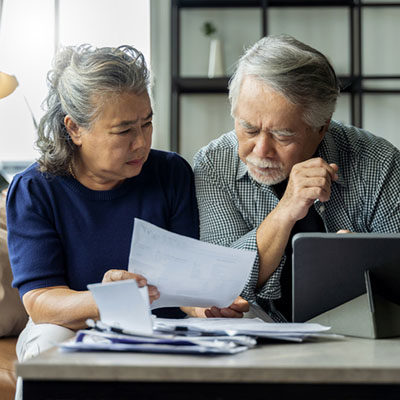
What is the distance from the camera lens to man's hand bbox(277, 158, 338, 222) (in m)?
1.43

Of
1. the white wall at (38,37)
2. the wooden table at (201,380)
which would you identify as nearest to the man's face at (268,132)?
the wooden table at (201,380)

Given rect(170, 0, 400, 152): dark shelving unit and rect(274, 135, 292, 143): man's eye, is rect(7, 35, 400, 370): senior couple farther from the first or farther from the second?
rect(170, 0, 400, 152): dark shelving unit

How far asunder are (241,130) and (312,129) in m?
0.19

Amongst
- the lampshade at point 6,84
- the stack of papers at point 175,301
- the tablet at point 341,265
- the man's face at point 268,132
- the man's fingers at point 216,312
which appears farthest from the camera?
the lampshade at point 6,84

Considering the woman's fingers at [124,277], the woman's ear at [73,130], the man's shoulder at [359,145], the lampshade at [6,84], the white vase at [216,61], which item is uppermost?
the white vase at [216,61]

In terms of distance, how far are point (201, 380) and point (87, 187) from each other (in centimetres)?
93

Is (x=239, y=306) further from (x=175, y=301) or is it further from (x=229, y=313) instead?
(x=175, y=301)

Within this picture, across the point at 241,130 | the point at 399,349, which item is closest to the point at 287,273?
the point at 241,130

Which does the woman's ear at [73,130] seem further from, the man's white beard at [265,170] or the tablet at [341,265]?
the tablet at [341,265]

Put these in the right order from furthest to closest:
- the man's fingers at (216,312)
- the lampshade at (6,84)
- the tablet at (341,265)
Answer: the lampshade at (6,84)
the man's fingers at (216,312)
the tablet at (341,265)

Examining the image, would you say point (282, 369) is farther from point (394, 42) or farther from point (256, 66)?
point (394, 42)

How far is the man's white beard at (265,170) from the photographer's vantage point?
159cm

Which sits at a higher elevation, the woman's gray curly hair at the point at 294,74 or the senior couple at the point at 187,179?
the woman's gray curly hair at the point at 294,74

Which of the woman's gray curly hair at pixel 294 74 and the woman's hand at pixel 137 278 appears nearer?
the woman's hand at pixel 137 278
